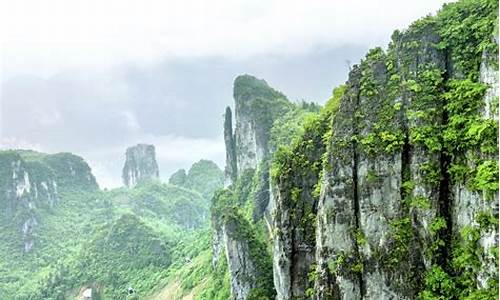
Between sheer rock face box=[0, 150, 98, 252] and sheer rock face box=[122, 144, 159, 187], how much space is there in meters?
43.0

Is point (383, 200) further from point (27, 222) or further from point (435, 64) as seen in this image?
point (27, 222)

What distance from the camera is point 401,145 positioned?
69.2 feet

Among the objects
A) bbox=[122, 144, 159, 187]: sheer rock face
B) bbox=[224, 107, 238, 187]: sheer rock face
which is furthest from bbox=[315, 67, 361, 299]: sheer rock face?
bbox=[122, 144, 159, 187]: sheer rock face

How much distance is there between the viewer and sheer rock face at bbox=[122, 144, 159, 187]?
192500mm

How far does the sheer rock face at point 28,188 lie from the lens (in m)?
126

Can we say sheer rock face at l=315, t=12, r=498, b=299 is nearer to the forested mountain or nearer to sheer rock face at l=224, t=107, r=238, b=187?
the forested mountain

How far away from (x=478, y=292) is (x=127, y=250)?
84.2 meters

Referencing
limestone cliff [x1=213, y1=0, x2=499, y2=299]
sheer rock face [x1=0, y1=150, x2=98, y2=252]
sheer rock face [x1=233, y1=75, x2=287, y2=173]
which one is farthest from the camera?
sheer rock face [x1=0, y1=150, x2=98, y2=252]

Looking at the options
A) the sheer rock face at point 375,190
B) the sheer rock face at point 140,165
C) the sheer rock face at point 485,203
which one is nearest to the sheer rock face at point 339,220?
the sheer rock face at point 375,190

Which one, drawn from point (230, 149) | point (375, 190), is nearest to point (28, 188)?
point (230, 149)

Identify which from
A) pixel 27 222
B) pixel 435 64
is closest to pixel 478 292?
pixel 435 64

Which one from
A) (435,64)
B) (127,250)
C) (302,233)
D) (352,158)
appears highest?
(435,64)

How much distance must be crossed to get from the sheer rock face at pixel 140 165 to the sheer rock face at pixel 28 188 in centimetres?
4297

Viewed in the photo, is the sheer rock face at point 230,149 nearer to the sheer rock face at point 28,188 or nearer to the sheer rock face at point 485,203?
the sheer rock face at point 28,188
